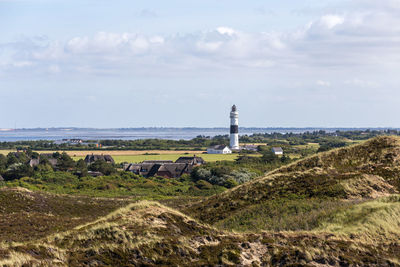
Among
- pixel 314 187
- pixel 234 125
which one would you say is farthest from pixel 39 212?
pixel 234 125

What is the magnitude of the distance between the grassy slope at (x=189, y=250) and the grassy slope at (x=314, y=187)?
16.9 ft

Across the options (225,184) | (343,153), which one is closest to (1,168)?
(225,184)

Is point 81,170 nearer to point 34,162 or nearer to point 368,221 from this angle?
point 34,162

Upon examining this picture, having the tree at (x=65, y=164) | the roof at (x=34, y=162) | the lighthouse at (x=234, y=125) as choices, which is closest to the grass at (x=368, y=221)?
the tree at (x=65, y=164)

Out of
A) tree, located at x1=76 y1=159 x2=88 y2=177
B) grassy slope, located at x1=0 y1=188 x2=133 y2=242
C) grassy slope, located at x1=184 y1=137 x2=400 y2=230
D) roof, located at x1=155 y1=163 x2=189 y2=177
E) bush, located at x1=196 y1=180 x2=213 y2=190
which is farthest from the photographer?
roof, located at x1=155 y1=163 x2=189 y2=177

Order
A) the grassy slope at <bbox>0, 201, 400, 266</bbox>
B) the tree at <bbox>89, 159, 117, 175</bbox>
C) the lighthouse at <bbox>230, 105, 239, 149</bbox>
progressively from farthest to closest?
the lighthouse at <bbox>230, 105, 239, 149</bbox>
the tree at <bbox>89, 159, 117, 175</bbox>
the grassy slope at <bbox>0, 201, 400, 266</bbox>

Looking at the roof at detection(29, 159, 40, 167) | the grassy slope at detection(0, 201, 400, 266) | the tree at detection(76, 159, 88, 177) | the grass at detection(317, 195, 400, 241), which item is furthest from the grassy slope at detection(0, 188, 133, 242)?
the roof at detection(29, 159, 40, 167)

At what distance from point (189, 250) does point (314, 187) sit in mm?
15307

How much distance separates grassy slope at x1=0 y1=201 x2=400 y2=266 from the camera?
1568 centimetres

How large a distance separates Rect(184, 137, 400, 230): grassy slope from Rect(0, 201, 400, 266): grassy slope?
5145mm

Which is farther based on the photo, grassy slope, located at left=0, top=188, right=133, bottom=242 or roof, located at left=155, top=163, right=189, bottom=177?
roof, located at left=155, top=163, right=189, bottom=177

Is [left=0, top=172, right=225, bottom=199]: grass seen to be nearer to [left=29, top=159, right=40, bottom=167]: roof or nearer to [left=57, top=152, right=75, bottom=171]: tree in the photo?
[left=57, top=152, right=75, bottom=171]: tree

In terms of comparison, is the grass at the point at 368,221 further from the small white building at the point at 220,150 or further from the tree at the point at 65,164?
the small white building at the point at 220,150

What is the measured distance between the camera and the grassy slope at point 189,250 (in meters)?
15.7
